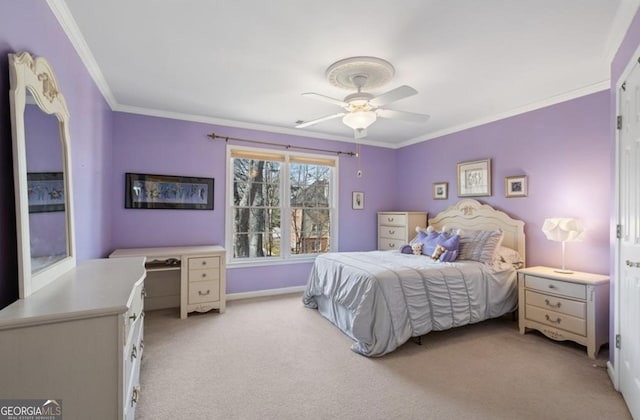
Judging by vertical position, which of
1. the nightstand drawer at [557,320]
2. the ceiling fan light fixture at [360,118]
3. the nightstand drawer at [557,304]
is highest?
the ceiling fan light fixture at [360,118]

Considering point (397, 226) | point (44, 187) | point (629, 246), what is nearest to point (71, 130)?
point (44, 187)

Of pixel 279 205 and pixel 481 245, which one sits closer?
pixel 481 245

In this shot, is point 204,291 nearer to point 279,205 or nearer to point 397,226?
point 279,205

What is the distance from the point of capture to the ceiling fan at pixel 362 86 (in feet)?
7.69

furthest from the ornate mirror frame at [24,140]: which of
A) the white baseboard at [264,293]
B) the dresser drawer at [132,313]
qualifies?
the white baseboard at [264,293]

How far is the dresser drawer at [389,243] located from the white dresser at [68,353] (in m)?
4.04

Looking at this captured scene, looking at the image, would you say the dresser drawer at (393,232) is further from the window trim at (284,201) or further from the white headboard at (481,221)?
the window trim at (284,201)

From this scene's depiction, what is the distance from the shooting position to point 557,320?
107 inches

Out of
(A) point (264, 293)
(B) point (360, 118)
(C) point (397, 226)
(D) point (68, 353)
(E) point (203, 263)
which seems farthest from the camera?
(C) point (397, 226)

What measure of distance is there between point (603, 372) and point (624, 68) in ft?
7.27

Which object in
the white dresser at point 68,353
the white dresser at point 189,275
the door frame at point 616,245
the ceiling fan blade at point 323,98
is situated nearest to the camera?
the white dresser at point 68,353

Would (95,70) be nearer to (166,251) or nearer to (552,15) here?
(166,251)

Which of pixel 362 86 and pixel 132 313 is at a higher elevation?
pixel 362 86

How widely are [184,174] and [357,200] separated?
2.69 metres
